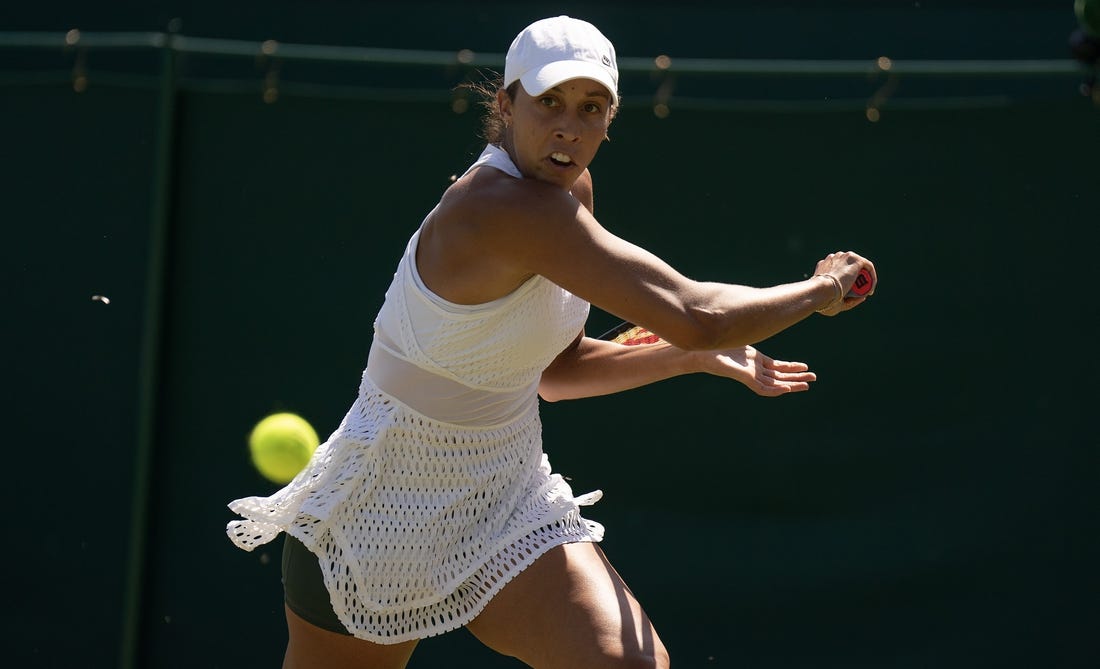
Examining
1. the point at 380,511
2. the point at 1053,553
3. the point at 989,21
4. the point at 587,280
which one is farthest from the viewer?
the point at 989,21

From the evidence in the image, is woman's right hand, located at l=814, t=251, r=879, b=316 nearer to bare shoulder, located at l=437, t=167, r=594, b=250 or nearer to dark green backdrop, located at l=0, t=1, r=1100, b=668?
bare shoulder, located at l=437, t=167, r=594, b=250

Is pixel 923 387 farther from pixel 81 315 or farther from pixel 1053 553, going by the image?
pixel 81 315

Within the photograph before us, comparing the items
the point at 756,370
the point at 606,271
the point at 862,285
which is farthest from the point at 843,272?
the point at 606,271

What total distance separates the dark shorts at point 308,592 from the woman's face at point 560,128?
0.83 meters

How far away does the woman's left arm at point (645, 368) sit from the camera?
2.77 metres

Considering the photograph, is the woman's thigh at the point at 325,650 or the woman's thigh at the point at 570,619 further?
the woman's thigh at the point at 325,650

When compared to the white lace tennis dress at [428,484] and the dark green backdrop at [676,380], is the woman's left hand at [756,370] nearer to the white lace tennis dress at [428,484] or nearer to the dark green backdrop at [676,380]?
the white lace tennis dress at [428,484]

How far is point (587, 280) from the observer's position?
232 cm

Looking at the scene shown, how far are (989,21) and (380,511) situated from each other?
3.41 meters

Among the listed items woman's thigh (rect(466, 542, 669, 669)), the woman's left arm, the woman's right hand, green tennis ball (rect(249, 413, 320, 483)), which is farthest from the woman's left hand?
green tennis ball (rect(249, 413, 320, 483))

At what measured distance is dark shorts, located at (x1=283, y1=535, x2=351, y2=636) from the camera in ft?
8.31

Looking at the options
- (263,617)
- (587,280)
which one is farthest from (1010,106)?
(263,617)

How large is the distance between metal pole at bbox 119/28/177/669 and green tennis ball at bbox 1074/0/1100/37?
247 cm

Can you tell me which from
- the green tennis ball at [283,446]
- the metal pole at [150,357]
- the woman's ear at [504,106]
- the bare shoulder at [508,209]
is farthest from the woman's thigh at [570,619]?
the metal pole at [150,357]
